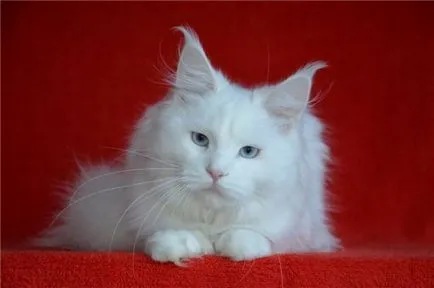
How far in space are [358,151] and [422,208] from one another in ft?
0.88

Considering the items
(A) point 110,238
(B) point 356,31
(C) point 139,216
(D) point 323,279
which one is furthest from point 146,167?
(B) point 356,31

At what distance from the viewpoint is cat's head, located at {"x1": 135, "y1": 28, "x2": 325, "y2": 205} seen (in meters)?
1.47

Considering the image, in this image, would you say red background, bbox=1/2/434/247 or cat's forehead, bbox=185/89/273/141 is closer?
cat's forehead, bbox=185/89/273/141

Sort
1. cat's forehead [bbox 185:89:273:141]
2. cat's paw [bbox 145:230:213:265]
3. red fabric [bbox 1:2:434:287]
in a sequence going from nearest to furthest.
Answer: cat's paw [bbox 145:230:213:265] → cat's forehead [bbox 185:89:273:141] → red fabric [bbox 1:2:434:287]

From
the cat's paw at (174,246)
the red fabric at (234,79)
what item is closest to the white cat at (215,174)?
the cat's paw at (174,246)

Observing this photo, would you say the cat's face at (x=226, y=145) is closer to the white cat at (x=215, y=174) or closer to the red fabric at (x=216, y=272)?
the white cat at (x=215, y=174)

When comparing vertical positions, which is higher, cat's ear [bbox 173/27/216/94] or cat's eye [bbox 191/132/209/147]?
cat's ear [bbox 173/27/216/94]

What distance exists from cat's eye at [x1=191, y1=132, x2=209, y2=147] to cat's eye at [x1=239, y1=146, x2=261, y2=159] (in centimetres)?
8

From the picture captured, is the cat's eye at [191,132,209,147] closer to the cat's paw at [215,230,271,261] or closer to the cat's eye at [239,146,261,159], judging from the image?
the cat's eye at [239,146,261,159]

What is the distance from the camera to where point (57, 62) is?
232cm

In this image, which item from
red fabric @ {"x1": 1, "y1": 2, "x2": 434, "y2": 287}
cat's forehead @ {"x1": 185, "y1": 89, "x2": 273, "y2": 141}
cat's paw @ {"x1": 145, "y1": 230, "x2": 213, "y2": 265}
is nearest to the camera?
cat's paw @ {"x1": 145, "y1": 230, "x2": 213, "y2": 265}

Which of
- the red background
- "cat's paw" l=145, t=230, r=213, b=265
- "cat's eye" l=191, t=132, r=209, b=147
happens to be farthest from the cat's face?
the red background

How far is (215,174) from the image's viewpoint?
1.44 meters

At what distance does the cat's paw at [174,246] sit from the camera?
1.38 metres
